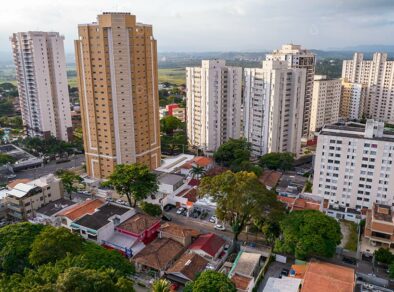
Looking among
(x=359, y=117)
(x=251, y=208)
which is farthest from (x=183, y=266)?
(x=359, y=117)

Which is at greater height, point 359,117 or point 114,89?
point 114,89

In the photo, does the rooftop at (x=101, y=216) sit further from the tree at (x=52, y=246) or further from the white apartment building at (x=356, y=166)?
the white apartment building at (x=356, y=166)

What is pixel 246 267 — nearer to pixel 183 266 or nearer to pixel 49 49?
pixel 183 266

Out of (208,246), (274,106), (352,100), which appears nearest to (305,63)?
(274,106)

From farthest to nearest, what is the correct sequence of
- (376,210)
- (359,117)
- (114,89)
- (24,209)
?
1. (359,117)
2. (114,89)
3. (24,209)
4. (376,210)

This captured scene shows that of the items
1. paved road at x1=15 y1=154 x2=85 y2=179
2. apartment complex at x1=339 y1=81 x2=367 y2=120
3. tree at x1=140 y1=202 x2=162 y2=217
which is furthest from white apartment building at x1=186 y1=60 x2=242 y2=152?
apartment complex at x1=339 y1=81 x2=367 y2=120

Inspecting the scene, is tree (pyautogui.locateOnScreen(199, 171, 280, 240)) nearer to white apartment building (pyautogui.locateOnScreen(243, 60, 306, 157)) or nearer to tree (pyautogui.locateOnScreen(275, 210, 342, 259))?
tree (pyautogui.locateOnScreen(275, 210, 342, 259))
